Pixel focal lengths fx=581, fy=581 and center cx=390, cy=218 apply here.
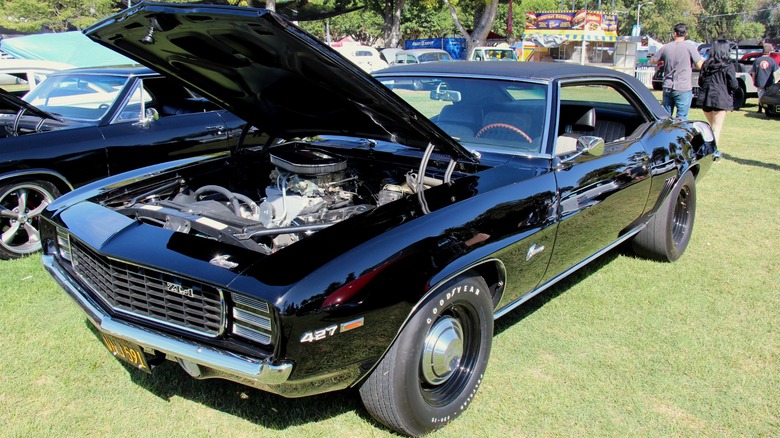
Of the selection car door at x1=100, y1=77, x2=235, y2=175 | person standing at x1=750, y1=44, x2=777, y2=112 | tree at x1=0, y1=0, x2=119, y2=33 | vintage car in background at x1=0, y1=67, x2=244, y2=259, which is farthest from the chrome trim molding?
tree at x1=0, y1=0, x2=119, y2=33

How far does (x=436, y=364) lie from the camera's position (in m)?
2.48

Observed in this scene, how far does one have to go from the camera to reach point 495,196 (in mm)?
2756

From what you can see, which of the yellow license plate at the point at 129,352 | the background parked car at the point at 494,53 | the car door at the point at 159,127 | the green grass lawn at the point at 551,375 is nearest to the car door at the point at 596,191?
the green grass lawn at the point at 551,375

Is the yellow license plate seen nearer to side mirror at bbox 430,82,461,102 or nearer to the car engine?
the car engine

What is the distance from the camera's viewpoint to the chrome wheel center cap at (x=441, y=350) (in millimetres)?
2444

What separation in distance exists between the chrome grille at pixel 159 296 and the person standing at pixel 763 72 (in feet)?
47.4

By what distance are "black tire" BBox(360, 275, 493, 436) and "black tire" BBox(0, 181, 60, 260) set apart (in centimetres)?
352

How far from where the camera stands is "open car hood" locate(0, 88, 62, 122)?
4.93m

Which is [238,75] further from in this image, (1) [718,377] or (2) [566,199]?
(1) [718,377]

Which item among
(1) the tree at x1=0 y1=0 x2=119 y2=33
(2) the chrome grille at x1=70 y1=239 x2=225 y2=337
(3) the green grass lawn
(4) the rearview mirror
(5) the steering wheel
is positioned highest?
(1) the tree at x1=0 y1=0 x2=119 y2=33

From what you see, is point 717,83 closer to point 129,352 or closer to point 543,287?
point 543,287

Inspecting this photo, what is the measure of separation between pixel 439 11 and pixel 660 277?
6003 centimetres

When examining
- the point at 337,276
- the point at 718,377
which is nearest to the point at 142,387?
the point at 337,276

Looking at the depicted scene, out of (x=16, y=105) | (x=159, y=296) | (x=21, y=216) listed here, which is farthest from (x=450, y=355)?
(x=16, y=105)
